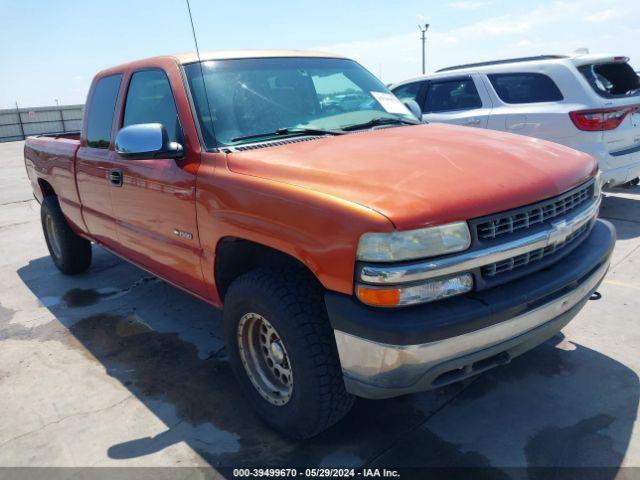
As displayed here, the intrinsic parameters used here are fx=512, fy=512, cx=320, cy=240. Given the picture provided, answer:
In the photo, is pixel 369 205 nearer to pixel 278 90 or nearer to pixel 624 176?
pixel 278 90

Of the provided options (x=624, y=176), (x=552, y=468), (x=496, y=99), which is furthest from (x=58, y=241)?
(x=624, y=176)

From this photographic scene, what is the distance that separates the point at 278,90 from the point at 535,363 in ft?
7.55

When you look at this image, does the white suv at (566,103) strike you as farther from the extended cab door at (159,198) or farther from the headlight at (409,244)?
the extended cab door at (159,198)

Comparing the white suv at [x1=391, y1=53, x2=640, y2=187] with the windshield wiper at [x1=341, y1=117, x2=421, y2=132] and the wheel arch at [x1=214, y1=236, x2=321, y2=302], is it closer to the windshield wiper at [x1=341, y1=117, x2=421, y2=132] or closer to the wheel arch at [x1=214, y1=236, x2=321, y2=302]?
the windshield wiper at [x1=341, y1=117, x2=421, y2=132]

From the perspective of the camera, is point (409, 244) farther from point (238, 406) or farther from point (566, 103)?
point (566, 103)

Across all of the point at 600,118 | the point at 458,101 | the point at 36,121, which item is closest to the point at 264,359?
the point at 600,118

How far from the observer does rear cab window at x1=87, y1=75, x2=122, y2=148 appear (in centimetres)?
394

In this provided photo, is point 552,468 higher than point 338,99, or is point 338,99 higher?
point 338,99

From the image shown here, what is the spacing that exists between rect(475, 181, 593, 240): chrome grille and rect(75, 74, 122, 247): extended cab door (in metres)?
2.73

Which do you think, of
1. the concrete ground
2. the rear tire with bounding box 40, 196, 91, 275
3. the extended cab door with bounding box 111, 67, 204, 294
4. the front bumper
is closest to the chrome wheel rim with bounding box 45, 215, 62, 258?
the rear tire with bounding box 40, 196, 91, 275

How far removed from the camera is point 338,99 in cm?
348

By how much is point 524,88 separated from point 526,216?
4.60 m

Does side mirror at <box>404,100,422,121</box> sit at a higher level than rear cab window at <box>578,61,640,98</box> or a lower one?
higher

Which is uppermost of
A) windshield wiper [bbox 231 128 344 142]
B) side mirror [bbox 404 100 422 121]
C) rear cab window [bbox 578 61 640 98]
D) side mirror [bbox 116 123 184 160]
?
side mirror [bbox 116 123 184 160]
